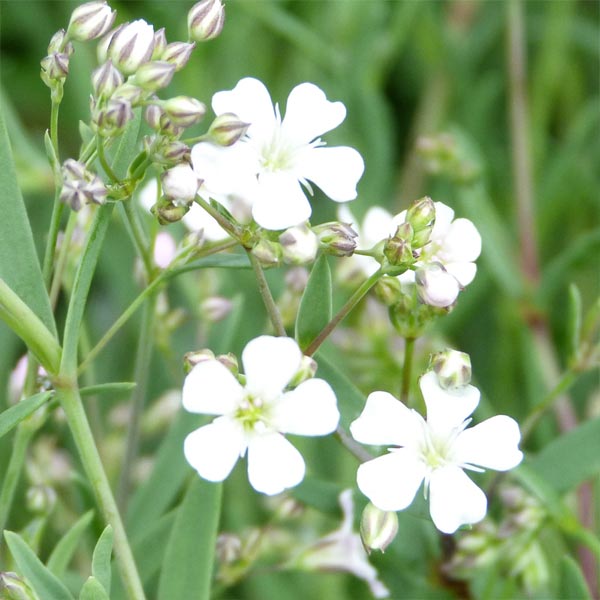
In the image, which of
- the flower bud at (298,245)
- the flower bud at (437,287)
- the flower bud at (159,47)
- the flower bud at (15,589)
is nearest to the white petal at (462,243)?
the flower bud at (437,287)

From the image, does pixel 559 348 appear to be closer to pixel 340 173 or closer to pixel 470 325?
pixel 470 325

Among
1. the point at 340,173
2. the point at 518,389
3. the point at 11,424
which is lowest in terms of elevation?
the point at 518,389

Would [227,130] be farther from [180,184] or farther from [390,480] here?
[390,480]

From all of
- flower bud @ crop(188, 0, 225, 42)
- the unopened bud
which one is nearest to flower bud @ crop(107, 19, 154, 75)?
flower bud @ crop(188, 0, 225, 42)

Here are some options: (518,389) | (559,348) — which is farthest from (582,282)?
(518,389)

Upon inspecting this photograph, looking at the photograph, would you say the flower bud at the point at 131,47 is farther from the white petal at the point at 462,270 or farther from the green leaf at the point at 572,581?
the green leaf at the point at 572,581

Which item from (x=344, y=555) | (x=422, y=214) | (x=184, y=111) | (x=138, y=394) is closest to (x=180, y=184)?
(x=184, y=111)

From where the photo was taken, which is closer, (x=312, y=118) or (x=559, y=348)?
(x=312, y=118)
